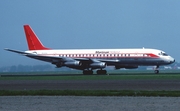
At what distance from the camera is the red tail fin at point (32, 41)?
78438 mm

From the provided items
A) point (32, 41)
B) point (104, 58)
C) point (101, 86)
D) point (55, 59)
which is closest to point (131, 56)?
point (104, 58)

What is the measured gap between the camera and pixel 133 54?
69625 mm

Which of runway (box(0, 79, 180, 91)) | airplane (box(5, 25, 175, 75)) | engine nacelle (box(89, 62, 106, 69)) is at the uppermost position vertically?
airplane (box(5, 25, 175, 75))

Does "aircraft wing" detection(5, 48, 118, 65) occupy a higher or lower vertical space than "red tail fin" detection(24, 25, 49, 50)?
lower

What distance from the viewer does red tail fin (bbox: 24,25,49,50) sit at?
257 ft

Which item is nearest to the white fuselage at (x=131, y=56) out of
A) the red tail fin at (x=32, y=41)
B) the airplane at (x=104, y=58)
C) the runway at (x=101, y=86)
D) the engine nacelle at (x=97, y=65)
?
the airplane at (x=104, y=58)

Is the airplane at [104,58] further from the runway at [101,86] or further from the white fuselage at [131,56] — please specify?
the runway at [101,86]

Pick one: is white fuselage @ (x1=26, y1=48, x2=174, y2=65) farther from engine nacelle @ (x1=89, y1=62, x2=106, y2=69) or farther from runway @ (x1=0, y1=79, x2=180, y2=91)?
runway @ (x1=0, y1=79, x2=180, y2=91)

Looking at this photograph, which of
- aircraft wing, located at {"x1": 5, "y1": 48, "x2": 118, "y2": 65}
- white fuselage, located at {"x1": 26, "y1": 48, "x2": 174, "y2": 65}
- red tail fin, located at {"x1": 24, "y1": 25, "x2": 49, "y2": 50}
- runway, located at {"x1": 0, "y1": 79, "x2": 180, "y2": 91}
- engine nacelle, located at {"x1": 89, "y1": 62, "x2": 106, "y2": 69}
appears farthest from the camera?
red tail fin, located at {"x1": 24, "y1": 25, "x2": 49, "y2": 50}

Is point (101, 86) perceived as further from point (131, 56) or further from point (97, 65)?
point (131, 56)

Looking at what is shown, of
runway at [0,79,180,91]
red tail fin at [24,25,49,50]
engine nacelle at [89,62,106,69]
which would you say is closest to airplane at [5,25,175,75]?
engine nacelle at [89,62,106,69]

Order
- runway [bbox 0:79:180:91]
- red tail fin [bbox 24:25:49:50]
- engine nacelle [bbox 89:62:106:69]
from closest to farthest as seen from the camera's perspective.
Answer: runway [bbox 0:79:180:91]
engine nacelle [bbox 89:62:106:69]
red tail fin [bbox 24:25:49:50]

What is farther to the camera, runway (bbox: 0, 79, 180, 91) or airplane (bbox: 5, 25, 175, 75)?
airplane (bbox: 5, 25, 175, 75)

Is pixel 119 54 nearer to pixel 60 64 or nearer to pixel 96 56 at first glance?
pixel 96 56
